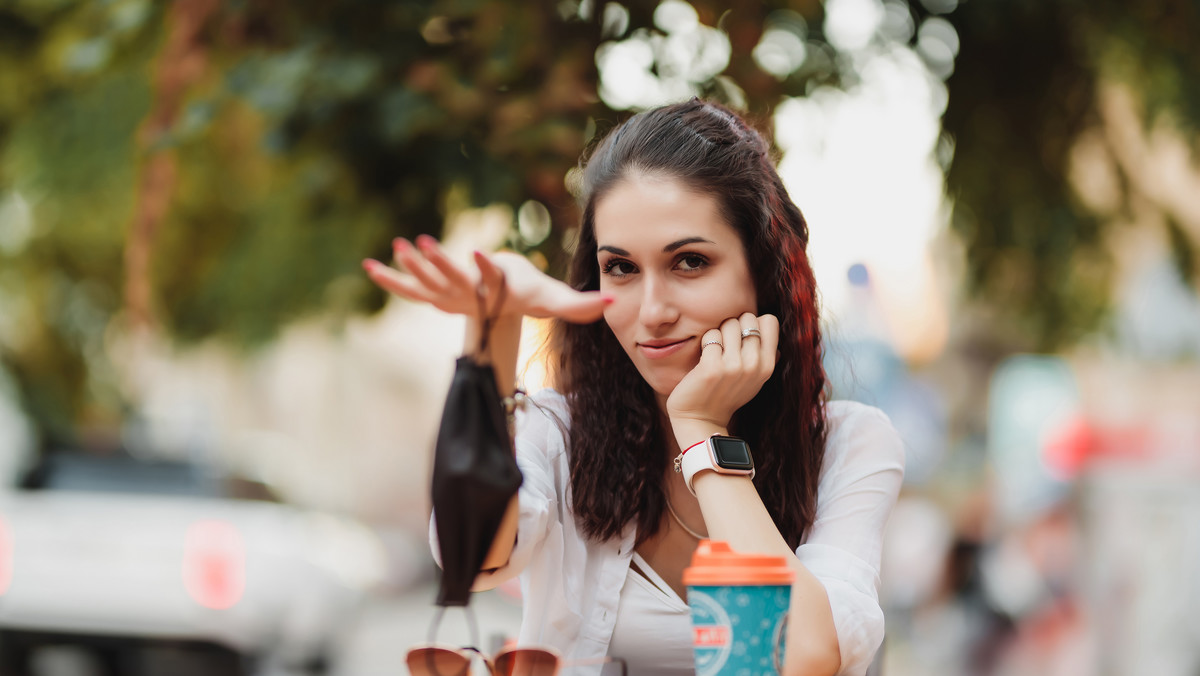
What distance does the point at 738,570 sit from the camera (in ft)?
5.21

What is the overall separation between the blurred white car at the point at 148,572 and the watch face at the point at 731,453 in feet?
21.0

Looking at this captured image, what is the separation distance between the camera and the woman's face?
7.09 feet

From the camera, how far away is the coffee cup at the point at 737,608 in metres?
1.59

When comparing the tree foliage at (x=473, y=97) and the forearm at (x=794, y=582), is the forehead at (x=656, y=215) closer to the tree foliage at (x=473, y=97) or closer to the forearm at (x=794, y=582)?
the forearm at (x=794, y=582)

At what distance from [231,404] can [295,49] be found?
21912 millimetres

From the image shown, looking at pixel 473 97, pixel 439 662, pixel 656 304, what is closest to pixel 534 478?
pixel 656 304

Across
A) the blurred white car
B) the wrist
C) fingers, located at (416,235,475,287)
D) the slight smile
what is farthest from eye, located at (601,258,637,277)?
the blurred white car

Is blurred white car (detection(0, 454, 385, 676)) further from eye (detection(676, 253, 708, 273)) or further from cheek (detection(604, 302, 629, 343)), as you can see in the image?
eye (detection(676, 253, 708, 273))

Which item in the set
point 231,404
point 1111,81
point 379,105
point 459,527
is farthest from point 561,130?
point 231,404

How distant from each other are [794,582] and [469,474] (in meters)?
0.59

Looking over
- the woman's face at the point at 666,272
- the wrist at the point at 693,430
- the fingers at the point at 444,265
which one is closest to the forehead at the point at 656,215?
the woman's face at the point at 666,272

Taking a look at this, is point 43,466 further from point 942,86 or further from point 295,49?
point 942,86

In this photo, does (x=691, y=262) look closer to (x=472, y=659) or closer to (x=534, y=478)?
(x=534, y=478)

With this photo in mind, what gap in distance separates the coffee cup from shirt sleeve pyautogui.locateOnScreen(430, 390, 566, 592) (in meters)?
0.36
